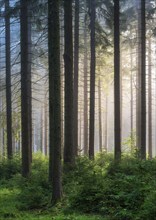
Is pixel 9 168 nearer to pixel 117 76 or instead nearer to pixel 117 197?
pixel 117 76

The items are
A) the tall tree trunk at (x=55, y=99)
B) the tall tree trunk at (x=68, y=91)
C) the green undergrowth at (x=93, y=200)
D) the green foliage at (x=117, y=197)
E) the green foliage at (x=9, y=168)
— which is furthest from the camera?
the green foliage at (x=9, y=168)

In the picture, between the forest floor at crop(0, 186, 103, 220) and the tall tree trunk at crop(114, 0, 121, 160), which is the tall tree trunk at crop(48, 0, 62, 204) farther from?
the tall tree trunk at crop(114, 0, 121, 160)

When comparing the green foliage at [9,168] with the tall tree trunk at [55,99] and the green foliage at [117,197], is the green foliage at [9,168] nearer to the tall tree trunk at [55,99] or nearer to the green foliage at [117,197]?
the tall tree trunk at [55,99]

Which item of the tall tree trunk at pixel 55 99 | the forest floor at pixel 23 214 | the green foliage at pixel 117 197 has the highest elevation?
the tall tree trunk at pixel 55 99

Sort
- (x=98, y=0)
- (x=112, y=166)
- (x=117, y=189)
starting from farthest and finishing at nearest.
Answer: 1. (x=98, y=0)
2. (x=112, y=166)
3. (x=117, y=189)

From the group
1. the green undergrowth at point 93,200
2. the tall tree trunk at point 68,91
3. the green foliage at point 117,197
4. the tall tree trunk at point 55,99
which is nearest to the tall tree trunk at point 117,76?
the tall tree trunk at point 68,91

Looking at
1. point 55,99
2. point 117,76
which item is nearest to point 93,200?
point 55,99

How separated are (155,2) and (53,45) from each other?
14.3m

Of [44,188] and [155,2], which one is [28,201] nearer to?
[44,188]

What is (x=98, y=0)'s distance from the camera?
62.0ft

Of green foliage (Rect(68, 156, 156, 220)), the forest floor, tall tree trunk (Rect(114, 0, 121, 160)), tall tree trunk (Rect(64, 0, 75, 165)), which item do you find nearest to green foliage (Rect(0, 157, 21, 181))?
tall tree trunk (Rect(64, 0, 75, 165))

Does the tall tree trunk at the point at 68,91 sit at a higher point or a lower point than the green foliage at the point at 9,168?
higher

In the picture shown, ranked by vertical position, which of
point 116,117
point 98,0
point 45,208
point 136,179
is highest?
point 98,0

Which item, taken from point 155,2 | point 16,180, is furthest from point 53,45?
point 155,2
